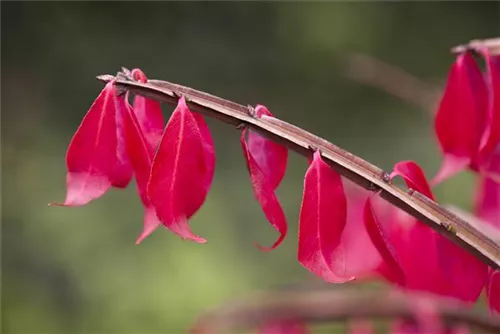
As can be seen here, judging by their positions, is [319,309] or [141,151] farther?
[319,309]

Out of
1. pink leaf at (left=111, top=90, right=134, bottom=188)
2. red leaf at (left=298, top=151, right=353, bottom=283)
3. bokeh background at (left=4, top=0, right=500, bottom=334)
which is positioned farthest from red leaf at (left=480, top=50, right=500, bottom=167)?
bokeh background at (left=4, top=0, right=500, bottom=334)

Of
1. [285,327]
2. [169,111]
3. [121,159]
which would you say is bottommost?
[285,327]

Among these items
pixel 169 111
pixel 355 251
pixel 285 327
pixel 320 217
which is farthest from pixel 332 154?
pixel 169 111

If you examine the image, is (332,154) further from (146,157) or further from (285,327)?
(285,327)

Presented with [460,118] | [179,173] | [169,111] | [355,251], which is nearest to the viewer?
[179,173]

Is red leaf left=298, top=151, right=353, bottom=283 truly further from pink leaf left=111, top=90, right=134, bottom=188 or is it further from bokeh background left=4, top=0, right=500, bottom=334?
bokeh background left=4, top=0, right=500, bottom=334

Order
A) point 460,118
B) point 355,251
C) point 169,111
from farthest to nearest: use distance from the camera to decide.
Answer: point 169,111 → point 355,251 → point 460,118
